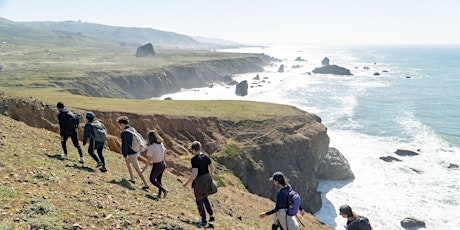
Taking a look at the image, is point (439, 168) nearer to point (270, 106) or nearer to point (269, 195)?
point (270, 106)

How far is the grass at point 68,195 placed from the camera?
9.58 metres

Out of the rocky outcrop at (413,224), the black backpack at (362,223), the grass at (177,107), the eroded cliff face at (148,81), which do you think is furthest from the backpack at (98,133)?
the eroded cliff face at (148,81)

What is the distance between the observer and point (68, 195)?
36.9ft

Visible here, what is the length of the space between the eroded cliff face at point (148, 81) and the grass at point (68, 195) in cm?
4555

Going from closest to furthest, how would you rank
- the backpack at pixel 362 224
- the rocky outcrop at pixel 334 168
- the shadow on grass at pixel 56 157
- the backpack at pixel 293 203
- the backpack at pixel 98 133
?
the backpack at pixel 362 224 → the backpack at pixel 293 203 → the backpack at pixel 98 133 → the shadow on grass at pixel 56 157 → the rocky outcrop at pixel 334 168

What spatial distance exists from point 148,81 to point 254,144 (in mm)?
79827

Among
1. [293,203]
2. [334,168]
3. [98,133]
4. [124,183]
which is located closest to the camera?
[293,203]

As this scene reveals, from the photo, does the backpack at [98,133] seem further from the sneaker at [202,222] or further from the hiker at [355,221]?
the hiker at [355,221]

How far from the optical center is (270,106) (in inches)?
1849

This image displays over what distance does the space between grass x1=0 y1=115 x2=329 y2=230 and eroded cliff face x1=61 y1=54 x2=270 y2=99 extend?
45.5 meters

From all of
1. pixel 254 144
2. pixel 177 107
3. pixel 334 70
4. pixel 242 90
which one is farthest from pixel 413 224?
pixel 334 70

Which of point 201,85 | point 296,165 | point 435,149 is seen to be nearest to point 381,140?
point 435,149

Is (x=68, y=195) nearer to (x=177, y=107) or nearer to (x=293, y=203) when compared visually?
(x=293, y=203)

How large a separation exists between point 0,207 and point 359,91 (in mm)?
114329
